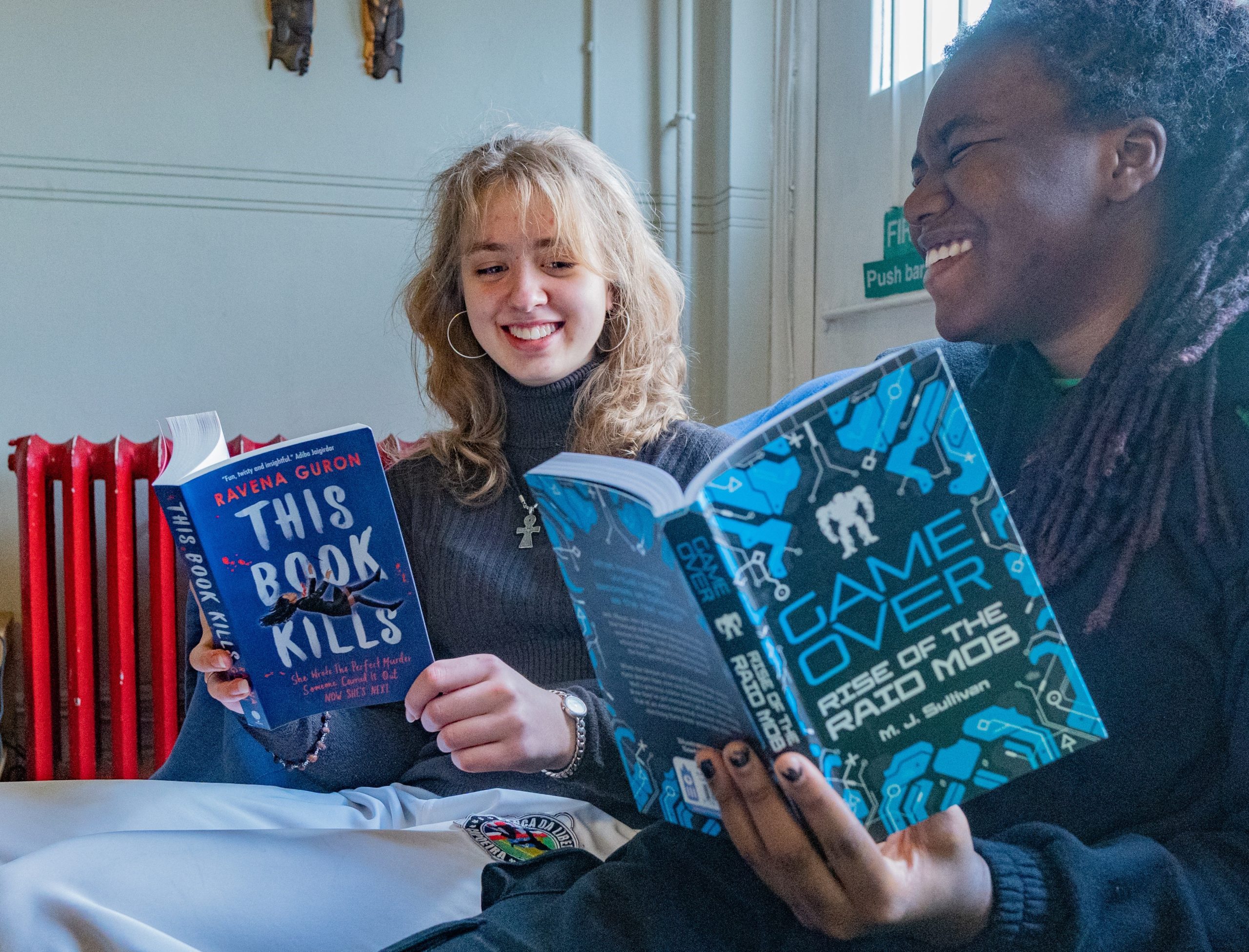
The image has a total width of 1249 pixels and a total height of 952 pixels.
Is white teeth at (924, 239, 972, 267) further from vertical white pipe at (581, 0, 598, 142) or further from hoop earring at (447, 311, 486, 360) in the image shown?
vertical white pipe at (581, 0, 598, 142)

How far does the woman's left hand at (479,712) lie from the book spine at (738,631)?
306mm

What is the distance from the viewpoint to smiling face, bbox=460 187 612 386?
1.16 m

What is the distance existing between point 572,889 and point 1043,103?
2.05 feet

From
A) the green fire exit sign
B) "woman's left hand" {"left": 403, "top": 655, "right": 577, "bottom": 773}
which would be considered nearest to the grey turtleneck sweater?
"woman's left hand" {"left": 403, "top": 655, "right": 577, "bottom": 773}

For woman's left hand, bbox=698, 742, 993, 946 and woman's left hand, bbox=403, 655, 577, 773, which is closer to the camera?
woman's left hand, bbox=698, 742, 993, 946

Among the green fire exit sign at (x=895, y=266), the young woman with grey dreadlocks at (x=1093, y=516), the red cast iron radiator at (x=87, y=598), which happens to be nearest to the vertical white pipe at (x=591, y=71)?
the green fire exit sign at (x=895, y=266)

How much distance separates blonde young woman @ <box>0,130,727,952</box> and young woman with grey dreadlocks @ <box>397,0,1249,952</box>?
138 mm

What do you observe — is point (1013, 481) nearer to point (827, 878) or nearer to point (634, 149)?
point (827, 878)

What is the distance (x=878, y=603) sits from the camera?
50 cm

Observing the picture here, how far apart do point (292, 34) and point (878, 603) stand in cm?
224

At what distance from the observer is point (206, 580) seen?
0.78 m

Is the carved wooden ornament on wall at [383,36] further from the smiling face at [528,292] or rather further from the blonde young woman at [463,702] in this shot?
the smiling face at [528,292]

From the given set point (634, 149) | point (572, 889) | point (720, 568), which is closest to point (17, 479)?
point (634, 149)

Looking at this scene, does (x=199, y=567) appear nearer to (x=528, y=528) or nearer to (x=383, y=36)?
(x=528, y=528)
